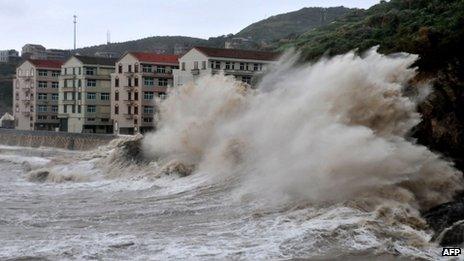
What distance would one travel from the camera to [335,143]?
2286 cm

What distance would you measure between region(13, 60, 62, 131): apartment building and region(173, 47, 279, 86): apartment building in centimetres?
2695

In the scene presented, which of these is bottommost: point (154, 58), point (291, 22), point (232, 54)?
point (154, 58)

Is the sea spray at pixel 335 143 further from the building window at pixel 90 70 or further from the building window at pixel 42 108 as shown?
the building window at pixel 42 108

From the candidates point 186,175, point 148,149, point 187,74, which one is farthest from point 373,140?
point 187,74

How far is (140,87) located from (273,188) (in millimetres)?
42047

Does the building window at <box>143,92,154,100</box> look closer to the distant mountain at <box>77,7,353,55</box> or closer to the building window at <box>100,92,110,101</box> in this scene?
the building window at <box>100,92,110,101</box>

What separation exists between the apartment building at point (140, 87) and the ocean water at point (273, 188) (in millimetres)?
29443

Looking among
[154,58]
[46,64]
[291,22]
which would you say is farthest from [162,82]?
[291,22]

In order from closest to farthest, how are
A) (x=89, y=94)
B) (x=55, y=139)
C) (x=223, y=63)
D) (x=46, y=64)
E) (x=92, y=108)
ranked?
(x=223, y=63) < (x=55, y=139) < (x=92, y=108) < (x=89, y=94) < (x=46, y=64)

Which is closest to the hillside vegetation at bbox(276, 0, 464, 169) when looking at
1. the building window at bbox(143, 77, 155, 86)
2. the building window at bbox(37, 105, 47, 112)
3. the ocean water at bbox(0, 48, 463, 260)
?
the ocean water at bbox(0, 48, 463, 260)

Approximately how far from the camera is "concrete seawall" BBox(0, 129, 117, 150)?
53.0m

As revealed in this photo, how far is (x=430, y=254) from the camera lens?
55.2 ft

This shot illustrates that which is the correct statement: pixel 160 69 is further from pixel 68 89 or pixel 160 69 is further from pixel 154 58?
pixel 68 89

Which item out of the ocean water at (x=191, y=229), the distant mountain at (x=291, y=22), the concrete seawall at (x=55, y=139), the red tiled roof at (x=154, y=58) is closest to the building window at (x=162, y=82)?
the red tiled roof at (x=154, y=58)
